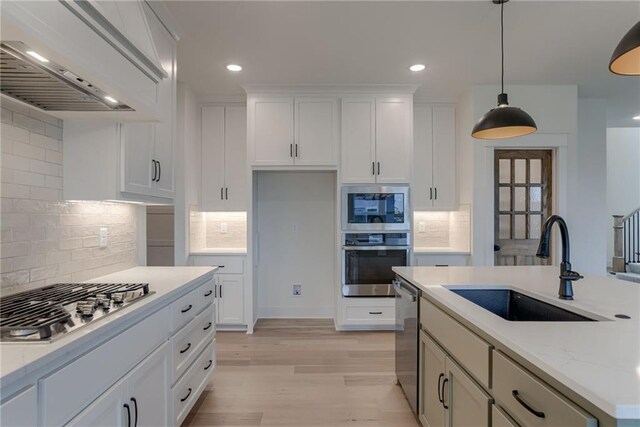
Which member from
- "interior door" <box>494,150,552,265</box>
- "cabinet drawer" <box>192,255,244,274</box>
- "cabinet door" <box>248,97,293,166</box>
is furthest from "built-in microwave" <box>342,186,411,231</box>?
"cabinet drawer" <box>192,255,244,274</box>

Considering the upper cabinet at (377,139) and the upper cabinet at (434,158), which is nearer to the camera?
the upper cabinet at (377,139)

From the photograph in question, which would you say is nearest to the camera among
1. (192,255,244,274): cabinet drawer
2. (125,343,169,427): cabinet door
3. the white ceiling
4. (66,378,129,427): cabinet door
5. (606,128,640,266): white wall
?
(66,378,129,427): cabinet door

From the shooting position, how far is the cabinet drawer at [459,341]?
4.07 ft

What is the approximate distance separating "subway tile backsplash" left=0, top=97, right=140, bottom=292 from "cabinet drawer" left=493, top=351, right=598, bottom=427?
81.0 inches

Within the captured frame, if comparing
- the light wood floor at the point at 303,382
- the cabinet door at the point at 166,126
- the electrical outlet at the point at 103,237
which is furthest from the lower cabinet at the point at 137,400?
the cabinet door at the point at 166,126

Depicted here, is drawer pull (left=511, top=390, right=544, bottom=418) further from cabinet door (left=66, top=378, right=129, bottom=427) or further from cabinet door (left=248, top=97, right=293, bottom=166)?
cabinet door (left=248, top=97, right=293, bottom=166)

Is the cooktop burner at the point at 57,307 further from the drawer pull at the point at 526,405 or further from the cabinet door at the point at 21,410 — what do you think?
the drawer pull at the point at 526,405

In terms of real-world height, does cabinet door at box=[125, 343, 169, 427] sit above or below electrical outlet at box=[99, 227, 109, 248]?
below

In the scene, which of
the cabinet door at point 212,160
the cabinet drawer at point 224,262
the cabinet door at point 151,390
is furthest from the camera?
the cabinet door at point 212,160

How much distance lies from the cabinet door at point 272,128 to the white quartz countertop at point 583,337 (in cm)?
233

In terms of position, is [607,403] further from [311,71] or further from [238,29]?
[311,71]

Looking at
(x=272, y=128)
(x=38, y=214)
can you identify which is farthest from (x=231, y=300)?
(x=38, y=214)

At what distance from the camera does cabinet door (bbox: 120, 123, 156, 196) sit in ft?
6.25

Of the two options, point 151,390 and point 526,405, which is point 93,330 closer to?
point 151,390
